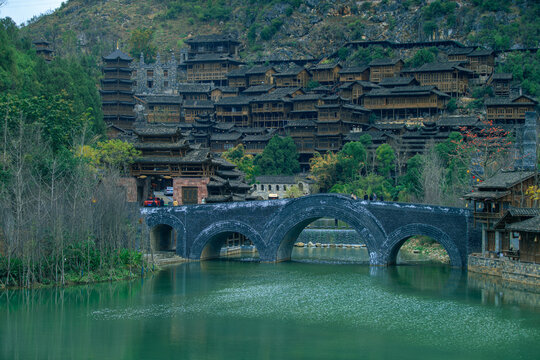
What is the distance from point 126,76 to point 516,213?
215ft

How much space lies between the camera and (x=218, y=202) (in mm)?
51406

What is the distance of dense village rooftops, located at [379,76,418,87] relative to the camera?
8094 centimetres

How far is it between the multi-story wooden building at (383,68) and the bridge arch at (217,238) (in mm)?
41987

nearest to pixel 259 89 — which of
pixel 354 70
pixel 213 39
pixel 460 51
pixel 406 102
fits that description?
pixel 354 70

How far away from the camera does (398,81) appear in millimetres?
81688

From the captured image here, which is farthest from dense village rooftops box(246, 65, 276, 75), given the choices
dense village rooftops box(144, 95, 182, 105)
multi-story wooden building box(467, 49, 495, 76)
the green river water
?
the green river water

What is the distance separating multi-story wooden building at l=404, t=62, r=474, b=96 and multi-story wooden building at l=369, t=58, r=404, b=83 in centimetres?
322

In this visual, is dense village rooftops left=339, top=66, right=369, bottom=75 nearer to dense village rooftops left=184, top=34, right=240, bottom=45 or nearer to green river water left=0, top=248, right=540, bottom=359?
dense village rooftops left=184, top=34, right=240, bottom=45

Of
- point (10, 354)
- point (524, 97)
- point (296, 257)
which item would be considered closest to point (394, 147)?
point (524, 97)

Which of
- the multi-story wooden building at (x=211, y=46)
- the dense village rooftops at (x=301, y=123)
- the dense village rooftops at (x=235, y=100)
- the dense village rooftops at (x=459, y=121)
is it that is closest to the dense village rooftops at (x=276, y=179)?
the dense village rooftops at (x=301, y=123)

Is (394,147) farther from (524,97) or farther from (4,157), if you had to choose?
(4,157)

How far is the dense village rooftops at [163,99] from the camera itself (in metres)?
91.1

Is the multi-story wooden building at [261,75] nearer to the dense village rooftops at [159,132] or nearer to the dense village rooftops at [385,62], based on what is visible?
the dense village rooftops at [385,62]

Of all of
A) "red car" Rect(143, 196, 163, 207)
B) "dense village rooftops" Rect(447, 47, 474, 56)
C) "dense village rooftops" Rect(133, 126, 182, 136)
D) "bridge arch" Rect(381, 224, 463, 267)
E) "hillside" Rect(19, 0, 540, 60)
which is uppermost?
"hillside" Rect(19, 0, 540, 60)
